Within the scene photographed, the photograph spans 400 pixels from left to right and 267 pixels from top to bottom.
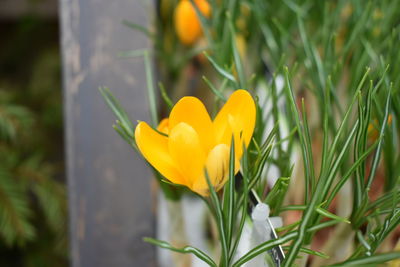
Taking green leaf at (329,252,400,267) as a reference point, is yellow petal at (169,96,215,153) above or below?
above

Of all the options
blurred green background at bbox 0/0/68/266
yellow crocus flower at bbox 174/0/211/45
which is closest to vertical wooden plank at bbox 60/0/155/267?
yellow crocus flower at bbox 174/0/211/45

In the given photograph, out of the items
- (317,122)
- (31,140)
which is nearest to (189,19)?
(317,122)

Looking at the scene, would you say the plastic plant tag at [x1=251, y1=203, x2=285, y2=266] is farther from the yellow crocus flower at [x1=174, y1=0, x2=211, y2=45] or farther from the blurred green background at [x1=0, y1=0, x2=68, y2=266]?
the blurred green background at [x1=0, y1=0, x2=68, y2=266]

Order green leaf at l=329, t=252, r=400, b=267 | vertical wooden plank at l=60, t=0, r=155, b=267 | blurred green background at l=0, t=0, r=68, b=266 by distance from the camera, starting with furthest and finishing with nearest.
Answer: blurred green background at l=0, t=0, r=68, b=266 → vertical wooden plank at l=60, t=0, r=155, b=267 → green leaf at l=329, t=252, r=400, b=267

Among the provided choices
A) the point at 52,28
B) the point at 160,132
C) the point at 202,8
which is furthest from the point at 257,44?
the point at 52,28

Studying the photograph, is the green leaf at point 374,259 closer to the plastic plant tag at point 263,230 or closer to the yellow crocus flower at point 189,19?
the plastic plant tag at point 263,230

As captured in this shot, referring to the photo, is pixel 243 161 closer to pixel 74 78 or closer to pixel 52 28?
pixel 74 78

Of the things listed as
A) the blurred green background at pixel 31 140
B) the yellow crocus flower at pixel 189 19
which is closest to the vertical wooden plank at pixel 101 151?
the yellow crocus flower at pixel 189 19
